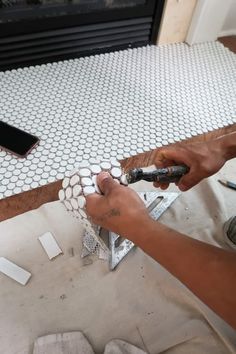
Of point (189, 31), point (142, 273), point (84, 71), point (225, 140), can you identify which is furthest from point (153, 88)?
point (142, 273)

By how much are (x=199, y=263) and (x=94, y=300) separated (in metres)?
0.28

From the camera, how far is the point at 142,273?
0.61 m

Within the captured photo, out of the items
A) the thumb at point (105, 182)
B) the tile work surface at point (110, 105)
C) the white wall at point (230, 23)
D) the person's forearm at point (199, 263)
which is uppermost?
the white wall at point (230, 23)

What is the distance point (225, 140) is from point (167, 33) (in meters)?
0.74

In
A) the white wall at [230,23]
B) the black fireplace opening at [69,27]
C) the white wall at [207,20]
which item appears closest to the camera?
the black fireplace opening at [69,27]

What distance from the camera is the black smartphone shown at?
2.57 ft

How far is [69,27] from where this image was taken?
1009 mm

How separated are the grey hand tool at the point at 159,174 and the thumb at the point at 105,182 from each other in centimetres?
5

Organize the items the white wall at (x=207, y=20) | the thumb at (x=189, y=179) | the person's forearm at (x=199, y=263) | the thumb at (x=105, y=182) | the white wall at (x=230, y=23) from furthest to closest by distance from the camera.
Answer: the white wall at (x=230, y=23) → the white wall at (x=207, y=20) → the thumb at (x=189, y=179) → the thumb at (x=105, y=182) → the person's forearm at (x=199, y=263)

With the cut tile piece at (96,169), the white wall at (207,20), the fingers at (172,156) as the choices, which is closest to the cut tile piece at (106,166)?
the cut tile piece at (96,169)

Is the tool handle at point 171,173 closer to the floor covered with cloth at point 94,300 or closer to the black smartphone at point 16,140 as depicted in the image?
the floor covered with cloth at point 94,300

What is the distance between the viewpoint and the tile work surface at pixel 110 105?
80cm

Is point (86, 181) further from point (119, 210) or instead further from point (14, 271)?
point (14, 271)

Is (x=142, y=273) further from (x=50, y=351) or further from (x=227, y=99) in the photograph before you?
(x=227, y=99)
